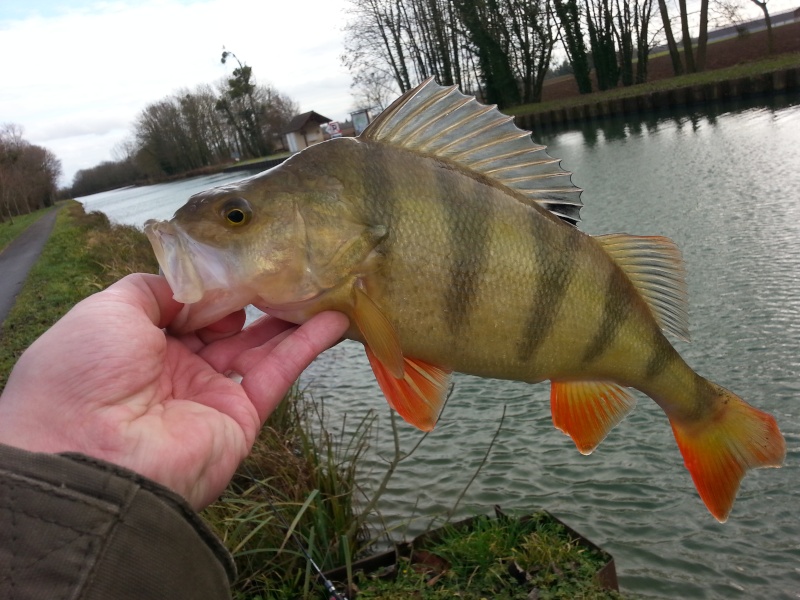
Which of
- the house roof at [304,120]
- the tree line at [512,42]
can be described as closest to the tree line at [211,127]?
the house roof at [304,120]

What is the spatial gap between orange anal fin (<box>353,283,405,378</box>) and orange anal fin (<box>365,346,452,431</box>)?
0.28ft

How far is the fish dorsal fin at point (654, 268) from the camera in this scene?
2.29 metres

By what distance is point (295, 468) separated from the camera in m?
4.62

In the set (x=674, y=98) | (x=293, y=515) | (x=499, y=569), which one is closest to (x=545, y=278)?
(x=499, y=569)

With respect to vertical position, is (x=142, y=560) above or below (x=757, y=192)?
above

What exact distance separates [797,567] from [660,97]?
3079 cm

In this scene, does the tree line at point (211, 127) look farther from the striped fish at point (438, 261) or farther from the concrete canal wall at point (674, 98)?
the striped fish at point (438, 261)

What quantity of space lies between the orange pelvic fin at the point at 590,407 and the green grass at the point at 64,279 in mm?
7420

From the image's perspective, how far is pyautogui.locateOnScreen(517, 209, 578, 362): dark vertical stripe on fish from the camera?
84.9 inches

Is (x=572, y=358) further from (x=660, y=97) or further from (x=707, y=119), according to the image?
Answer: (x=660, y=97)

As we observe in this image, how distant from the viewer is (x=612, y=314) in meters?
2.25

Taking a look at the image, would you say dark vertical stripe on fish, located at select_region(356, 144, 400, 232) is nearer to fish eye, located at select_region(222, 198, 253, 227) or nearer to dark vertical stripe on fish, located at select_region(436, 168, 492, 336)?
dark vertical stripe on fish, located at select_region(436, 168, 492, 336)

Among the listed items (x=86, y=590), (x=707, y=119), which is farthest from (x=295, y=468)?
(x=707, y=119)

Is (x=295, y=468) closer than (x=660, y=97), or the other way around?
(x=295, y=468)
